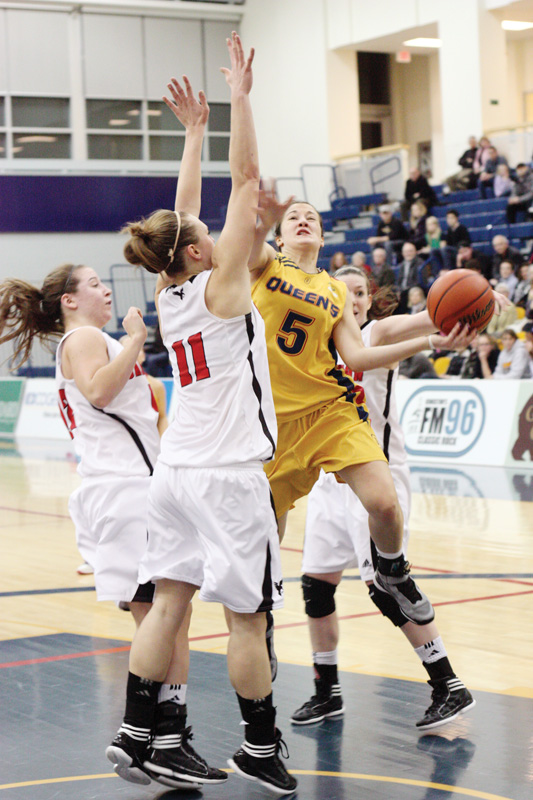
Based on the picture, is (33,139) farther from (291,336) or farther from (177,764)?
(177,764)

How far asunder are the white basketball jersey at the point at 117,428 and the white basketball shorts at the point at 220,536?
2.35ft

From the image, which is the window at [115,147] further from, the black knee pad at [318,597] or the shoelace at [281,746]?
the shoelace at [281,746]

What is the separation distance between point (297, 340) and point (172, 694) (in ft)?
4.38

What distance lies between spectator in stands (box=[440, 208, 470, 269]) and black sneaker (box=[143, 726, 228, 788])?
43.8 feet

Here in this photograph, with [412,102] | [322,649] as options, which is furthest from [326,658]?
[412,102]

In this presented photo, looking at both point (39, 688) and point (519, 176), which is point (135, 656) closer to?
point (39, 688)

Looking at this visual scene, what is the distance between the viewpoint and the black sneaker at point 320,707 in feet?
13.1

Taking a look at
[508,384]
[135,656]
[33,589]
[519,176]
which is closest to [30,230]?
[519,176]

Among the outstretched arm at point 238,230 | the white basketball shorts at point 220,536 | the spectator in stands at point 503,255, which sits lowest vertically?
the white basketball shorts at point 220,536

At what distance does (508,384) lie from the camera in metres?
11.5

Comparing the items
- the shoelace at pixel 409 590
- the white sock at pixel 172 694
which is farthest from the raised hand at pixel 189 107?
the white sock at pixel 172 694

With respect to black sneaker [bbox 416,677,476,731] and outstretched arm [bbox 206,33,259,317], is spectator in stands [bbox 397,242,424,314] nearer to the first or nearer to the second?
black sneaker [bbox 416,677,476,731]

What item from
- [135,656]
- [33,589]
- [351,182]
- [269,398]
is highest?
[351,182]

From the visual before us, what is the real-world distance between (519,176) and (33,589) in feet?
41.8
